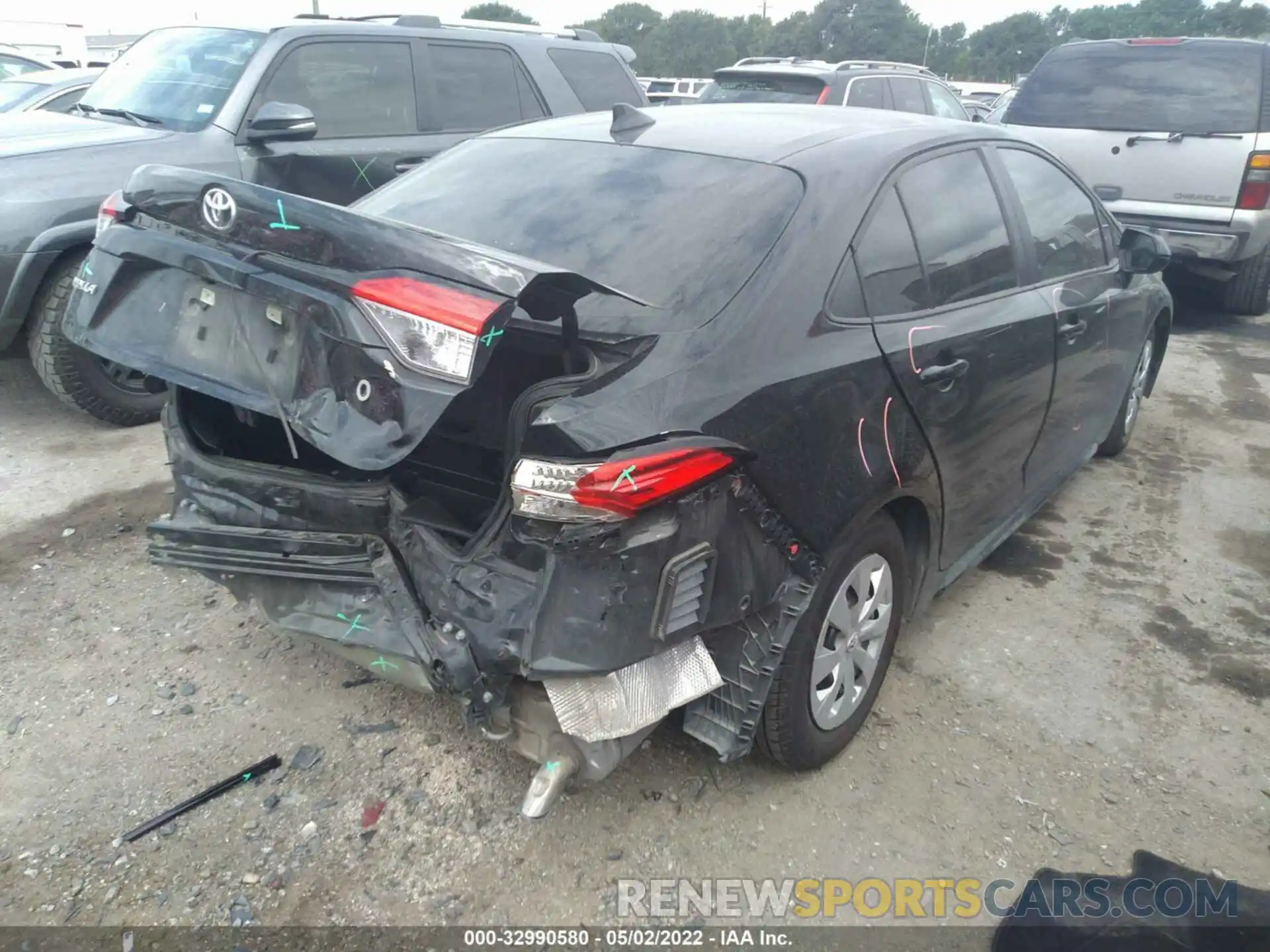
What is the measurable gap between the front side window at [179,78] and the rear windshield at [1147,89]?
6601mm

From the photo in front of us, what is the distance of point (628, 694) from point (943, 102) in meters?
9.50

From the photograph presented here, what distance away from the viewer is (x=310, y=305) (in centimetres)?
207

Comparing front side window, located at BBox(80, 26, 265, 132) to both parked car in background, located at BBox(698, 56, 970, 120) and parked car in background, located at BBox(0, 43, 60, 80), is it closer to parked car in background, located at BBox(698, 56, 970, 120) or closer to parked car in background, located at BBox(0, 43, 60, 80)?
parked car in background, located at BBox(698, 56, 970, 120)

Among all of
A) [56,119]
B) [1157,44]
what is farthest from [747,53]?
[56,119]

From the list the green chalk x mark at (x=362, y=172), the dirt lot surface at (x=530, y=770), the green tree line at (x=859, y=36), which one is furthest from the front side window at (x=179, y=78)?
the green tree line at (x=859, y=36)

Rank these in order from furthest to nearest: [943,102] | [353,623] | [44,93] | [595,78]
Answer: [943,102]
[44,93]
[595,78]
[353,623]

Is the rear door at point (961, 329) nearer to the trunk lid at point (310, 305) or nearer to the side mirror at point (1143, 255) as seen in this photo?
the trunk lid at point (310, 305)

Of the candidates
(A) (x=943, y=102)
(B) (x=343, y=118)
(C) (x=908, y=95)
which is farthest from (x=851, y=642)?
(A) (x=943, y=102)

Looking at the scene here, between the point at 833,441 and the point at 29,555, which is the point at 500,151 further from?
the point at 29,555

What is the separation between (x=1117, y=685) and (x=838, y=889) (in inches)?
57.2

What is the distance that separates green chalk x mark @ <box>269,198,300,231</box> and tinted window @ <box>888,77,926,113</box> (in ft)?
26.1

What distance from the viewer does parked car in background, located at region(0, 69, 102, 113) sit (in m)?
7.54

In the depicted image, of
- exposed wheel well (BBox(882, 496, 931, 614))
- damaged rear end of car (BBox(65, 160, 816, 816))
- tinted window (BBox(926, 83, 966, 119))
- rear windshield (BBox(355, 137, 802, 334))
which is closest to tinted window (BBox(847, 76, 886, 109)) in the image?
tinted window (BBox(926, 83, 966, 119))

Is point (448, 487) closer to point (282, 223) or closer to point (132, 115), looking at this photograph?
point (282, 223)
